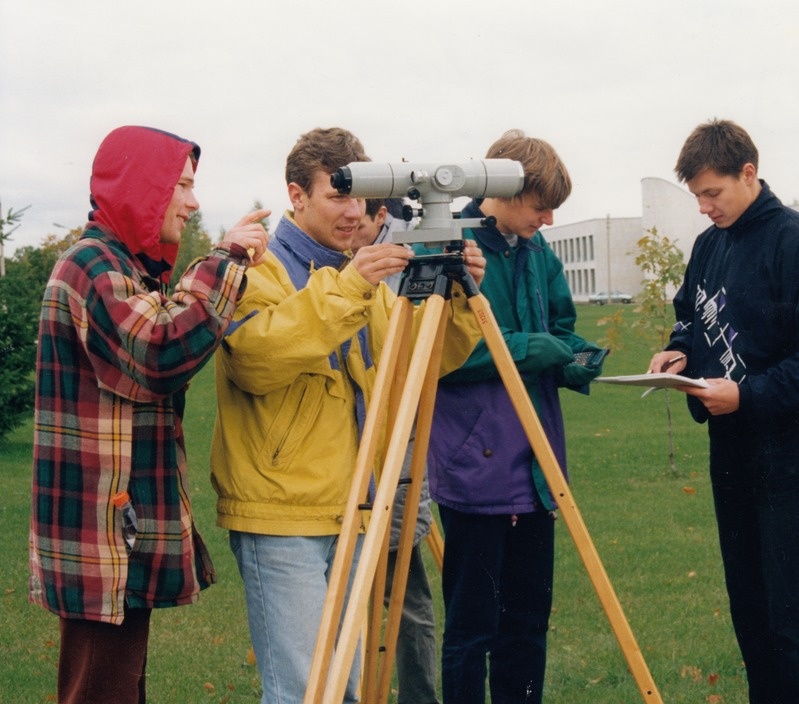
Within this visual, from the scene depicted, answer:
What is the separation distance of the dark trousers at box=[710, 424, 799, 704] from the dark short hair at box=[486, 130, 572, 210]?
118 centimetres

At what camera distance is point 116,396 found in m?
2.95

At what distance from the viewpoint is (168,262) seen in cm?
335

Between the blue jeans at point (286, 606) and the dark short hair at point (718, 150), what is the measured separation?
2163 millimetres

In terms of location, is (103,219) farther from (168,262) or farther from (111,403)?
(111,403)

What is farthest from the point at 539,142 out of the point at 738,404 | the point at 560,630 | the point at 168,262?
the point at 560,630

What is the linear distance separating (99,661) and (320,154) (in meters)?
1.68

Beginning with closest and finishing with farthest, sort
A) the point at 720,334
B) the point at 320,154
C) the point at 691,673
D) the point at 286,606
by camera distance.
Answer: the point at 286,606
the point at 320,154
the point at 720,334
the point at 691,673

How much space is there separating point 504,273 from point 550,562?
1.12 metres

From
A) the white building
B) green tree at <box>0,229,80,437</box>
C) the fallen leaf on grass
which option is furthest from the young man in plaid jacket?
the white building

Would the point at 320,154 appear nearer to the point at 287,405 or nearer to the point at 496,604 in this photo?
the point at 287,405

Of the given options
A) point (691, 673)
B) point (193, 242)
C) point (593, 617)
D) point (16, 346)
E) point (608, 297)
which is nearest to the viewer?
point (691, 673)

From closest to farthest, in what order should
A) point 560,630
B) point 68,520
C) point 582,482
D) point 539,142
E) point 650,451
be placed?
point 68,520, point 539,142, point 560,630, point 582,482, point 650,451

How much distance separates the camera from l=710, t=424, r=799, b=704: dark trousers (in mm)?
4043

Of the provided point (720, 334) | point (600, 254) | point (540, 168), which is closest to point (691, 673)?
point (720, 334)
